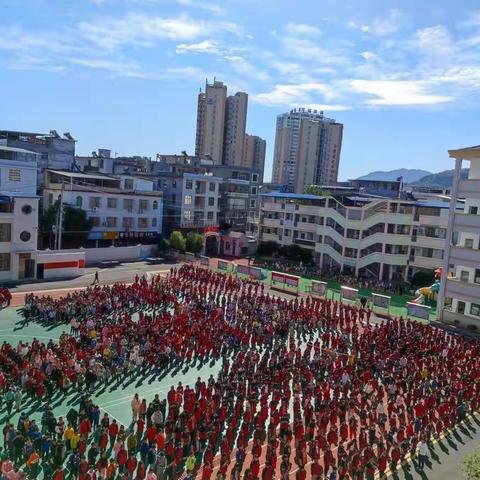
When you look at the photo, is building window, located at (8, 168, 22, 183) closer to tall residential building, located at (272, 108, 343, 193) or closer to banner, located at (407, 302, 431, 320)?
banner, located at (407, 302, 431, 320)

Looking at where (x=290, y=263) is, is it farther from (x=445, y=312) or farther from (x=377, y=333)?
(x=377, y=333)

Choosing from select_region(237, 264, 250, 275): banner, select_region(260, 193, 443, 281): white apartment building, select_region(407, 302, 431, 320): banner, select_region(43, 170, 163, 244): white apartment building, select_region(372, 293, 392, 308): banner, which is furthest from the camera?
select_region(43, 170, 163, 244): white apartment building

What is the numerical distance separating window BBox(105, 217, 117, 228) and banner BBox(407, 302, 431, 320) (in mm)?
29192

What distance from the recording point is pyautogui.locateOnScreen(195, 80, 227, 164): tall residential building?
4018 inches

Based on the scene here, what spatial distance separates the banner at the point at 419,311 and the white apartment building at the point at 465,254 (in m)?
1.04

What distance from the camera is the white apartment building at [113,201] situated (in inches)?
1767

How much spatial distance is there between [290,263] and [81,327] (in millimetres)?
32326

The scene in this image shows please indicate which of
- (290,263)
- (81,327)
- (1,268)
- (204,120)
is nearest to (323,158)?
(204,120)

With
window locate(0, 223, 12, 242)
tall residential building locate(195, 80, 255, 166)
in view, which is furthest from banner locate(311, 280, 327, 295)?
tall residential building locate(195, 80, 255, 166)

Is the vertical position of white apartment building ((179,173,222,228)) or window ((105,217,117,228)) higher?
white apartment building ((179,173,222,228))

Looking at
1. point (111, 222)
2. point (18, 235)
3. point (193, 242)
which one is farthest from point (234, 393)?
point (111, 222)

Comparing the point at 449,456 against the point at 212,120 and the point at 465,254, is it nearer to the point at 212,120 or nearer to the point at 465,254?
the point at 465,254

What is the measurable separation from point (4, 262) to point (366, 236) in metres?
30.9

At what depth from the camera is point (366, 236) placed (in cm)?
4597
